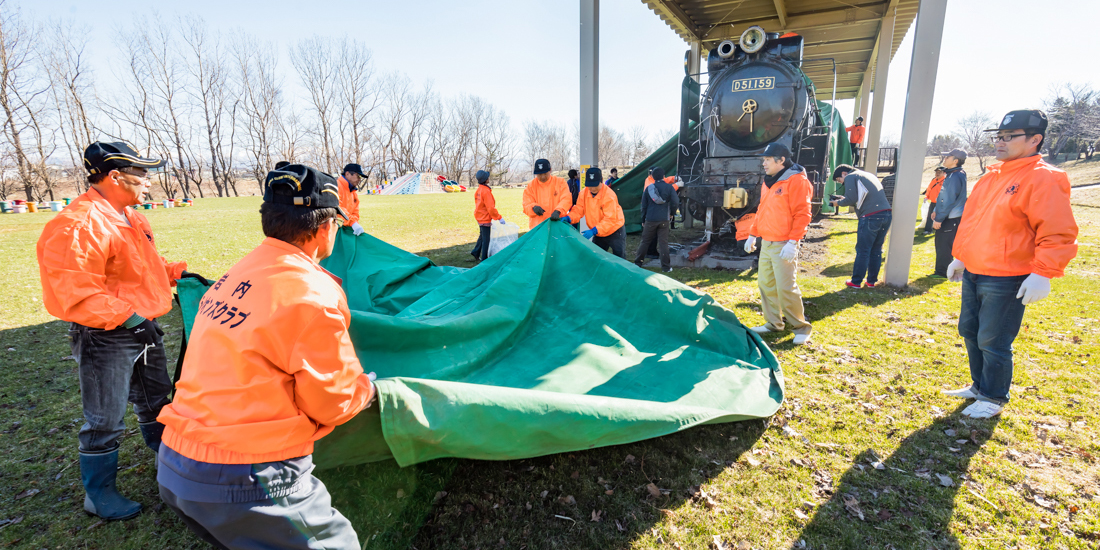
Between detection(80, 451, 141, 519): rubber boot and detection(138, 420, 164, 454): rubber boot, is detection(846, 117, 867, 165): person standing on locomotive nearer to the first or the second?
detection(138, 420, 164, 454): rubber boot

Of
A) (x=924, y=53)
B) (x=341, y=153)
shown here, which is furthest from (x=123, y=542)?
(x=341, y=153)

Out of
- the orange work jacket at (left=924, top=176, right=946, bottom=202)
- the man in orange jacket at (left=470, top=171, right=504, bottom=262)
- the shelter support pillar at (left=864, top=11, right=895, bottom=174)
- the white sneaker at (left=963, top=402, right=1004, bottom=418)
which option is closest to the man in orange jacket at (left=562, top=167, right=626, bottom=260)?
the man in orange jacket at (left=470, top=171, right=504, bottom=262)

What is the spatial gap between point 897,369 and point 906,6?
11.4 meters

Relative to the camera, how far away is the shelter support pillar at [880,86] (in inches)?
474

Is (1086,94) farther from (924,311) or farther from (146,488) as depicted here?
(146,488)

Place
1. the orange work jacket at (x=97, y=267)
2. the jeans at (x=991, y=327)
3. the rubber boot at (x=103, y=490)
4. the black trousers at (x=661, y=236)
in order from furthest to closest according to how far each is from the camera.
→ the black trousers at (x=661, y=236)
the jeans at (x=991, y=327)
the rubber boot at (x=103, y=490)
the orange work jacket at (x=97, y=267)

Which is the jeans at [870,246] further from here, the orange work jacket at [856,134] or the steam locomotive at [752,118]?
the orange work jacket at [856,134]

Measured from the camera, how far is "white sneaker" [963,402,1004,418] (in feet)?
12.0

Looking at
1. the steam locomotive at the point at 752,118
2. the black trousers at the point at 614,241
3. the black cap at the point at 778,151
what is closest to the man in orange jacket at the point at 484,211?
the black trousers at the point at 614,241

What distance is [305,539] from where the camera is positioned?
1.62 metres

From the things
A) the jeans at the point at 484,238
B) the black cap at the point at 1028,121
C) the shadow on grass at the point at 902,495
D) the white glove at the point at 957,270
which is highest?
the black cap at the point at 1028,121

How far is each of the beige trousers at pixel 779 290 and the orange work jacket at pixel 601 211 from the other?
272cm

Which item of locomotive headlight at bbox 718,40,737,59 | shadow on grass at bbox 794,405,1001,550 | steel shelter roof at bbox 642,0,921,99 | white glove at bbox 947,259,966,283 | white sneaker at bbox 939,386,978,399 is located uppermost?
steel shelter roof at bbox 642,0,921,99

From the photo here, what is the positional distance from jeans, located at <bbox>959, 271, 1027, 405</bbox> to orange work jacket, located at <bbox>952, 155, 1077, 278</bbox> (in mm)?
125
